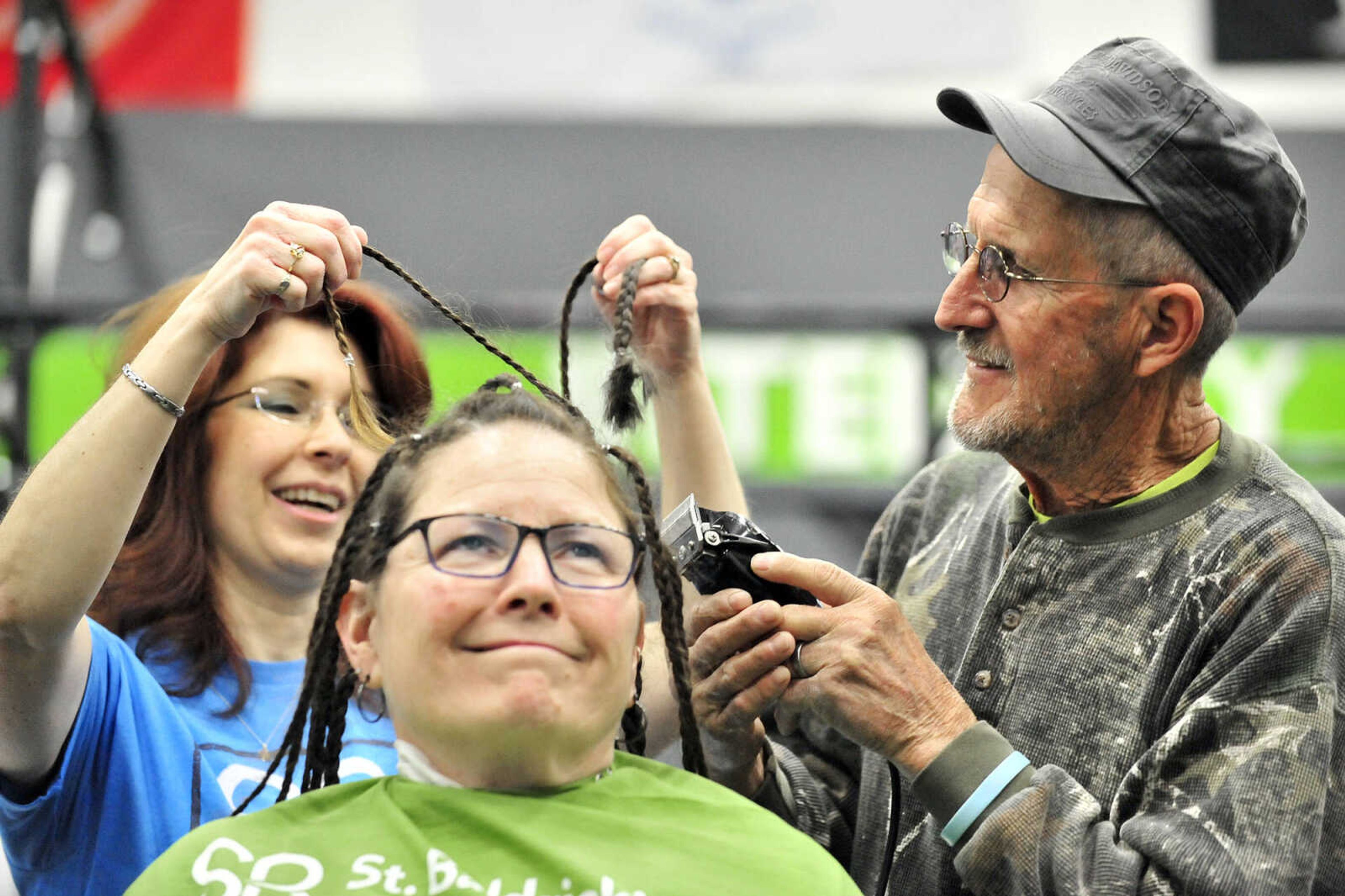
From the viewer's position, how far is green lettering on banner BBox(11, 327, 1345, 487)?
12.0 ft

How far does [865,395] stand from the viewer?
12.2 ft

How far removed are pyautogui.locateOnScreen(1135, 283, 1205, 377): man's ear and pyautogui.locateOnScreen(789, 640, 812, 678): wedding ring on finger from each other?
1.76 feet

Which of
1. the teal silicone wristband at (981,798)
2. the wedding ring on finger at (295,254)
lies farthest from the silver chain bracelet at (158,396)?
the teal silicone wristband at (981,798)

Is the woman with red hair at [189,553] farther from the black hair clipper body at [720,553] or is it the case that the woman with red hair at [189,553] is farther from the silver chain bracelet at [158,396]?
the black hair clipper body at [720,553]

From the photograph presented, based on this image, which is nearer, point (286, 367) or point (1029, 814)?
point (1029, 814)

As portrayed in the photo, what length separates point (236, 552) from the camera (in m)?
2.20

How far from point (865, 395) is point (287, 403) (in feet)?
6.07

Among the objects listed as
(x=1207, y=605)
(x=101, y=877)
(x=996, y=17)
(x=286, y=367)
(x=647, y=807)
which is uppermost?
(x=996, y=17)

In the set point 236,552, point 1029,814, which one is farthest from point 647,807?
point 236,552

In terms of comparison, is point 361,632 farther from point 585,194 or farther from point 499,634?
point 585,194

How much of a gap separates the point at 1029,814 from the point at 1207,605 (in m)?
0.32

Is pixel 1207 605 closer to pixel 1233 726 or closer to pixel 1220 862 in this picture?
pixel 1233 726

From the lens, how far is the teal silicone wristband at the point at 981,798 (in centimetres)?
163

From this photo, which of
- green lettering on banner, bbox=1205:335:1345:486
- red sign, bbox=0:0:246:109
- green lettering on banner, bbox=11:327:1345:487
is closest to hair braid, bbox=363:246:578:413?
green lettering on banner, bbox=11:327:1345:487
